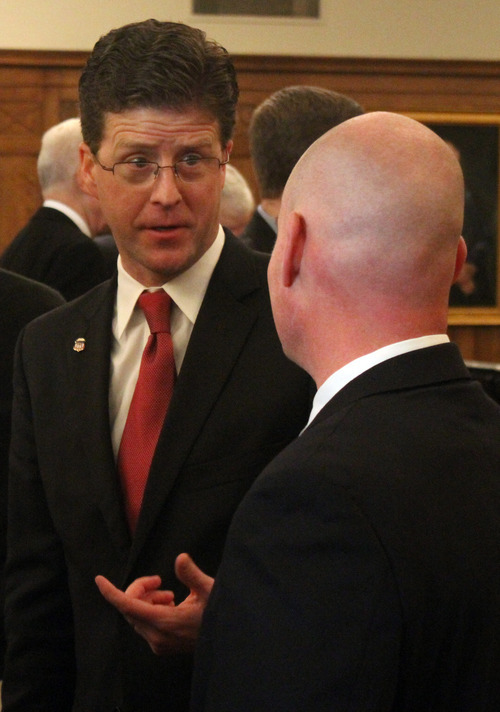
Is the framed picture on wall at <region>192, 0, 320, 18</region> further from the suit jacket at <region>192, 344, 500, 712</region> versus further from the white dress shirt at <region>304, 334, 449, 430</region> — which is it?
the suit jacket at <region>192, 344, 500, 712</region>

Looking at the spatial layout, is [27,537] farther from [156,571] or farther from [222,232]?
[222,232]

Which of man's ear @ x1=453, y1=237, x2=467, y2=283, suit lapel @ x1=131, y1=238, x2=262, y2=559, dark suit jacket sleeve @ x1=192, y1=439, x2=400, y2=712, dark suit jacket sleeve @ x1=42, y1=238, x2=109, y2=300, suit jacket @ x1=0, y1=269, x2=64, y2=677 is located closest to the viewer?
dark suit jacket sleeve @ x1=192, y1=439, x2=400, y2=712

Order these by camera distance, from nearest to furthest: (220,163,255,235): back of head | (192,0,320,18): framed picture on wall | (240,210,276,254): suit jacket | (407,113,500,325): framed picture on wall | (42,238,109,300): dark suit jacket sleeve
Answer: (240,210,276,254): suit jacket
(42,238,109,300): dark suit jacket sleeve
(220,163,255,235): back of head
(192,0,320,18): framed picture on wall
(407,113,500,325): framed picture on wall

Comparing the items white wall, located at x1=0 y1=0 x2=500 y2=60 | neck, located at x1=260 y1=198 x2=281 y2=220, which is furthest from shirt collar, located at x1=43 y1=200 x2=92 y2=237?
white wall, located at x1=0 y1=0 x2=500 y2=60

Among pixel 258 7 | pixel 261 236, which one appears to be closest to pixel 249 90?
pixel 258 7

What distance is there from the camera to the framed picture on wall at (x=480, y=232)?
896cm

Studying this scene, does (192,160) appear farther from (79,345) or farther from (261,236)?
(261,236)

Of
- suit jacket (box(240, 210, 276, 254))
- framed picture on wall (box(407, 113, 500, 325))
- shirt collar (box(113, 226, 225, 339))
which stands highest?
shirt collar (box(113, 226, 225, 339))

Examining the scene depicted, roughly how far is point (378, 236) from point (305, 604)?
19.3 inches

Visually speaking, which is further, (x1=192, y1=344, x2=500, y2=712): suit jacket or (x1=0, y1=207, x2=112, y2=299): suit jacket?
(x1=0, y1=207, x2=112, y2=299): suit jacket

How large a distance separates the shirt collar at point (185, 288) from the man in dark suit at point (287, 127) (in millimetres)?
767

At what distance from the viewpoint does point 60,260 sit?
3.85 m

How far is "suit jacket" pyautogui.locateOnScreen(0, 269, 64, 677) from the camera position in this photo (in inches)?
97.1

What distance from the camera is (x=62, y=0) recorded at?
8.16m
